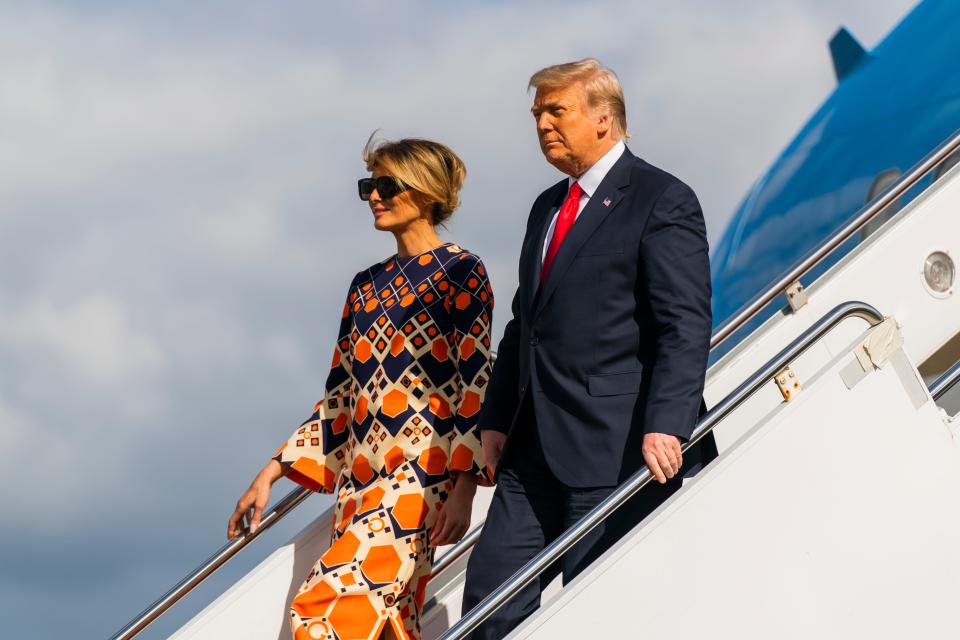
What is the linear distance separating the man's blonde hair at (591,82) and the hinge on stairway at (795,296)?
2.11 metres

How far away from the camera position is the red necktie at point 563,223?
3.59 meters

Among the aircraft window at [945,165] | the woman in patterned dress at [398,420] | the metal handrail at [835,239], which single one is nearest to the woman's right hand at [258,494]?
the woman in patterned dress at [398,420]

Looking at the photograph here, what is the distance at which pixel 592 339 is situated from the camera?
3426 millimetres

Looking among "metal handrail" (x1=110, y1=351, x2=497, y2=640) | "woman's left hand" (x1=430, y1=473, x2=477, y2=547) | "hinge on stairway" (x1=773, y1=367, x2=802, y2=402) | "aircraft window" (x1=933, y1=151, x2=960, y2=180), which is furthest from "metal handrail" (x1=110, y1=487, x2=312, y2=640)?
"aircraft window" (x1=933, y1=151, x2=960, y2=180)

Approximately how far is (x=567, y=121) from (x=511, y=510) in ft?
3.52

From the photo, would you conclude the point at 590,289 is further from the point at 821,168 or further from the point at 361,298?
the point at 821,168

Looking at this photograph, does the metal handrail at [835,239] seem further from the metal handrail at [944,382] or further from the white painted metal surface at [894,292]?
the metal handrail at [944,382]

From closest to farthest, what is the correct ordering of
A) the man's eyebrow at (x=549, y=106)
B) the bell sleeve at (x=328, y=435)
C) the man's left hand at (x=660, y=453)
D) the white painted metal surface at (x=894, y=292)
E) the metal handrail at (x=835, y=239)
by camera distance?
1. the man's left hand at (x=660, y=453)
2. the man's eyebrow at (x=549, y=106)
3. the bell sleeve at (x=328, y=435)
4. the metal handrail at (x=835, y=239)
5. the white painted metal surface at (x=894, y=292)

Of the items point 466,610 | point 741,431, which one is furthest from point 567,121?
point 741,431

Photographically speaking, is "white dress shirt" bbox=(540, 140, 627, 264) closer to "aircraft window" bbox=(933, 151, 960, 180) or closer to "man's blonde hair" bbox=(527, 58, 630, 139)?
"man's blonde hair" bbox=(527, 58, 630, 139)

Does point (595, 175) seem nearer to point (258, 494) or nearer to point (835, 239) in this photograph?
point (258, 494)

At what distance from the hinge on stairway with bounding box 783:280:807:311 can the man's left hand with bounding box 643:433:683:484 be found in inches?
95.0

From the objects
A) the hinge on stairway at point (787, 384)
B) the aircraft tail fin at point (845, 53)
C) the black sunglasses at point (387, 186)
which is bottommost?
the hinge on stairway at point (787, 384)

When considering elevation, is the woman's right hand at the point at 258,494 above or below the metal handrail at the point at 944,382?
above
